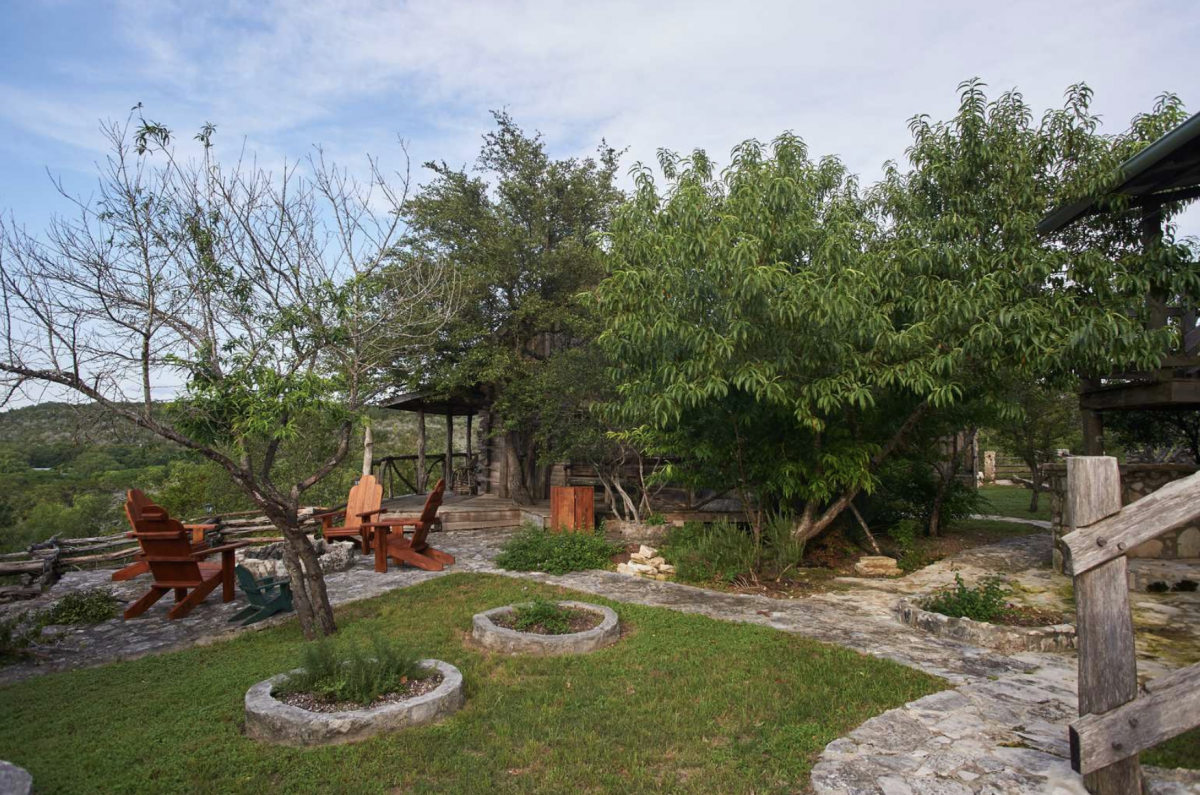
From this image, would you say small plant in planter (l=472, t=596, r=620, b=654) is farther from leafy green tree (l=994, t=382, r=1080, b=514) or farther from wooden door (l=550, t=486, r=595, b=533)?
leafy green tree (l=994, t=382, r=1080, b=514)

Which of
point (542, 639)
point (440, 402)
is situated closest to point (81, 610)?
point (542, 639)

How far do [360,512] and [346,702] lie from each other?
5814mm

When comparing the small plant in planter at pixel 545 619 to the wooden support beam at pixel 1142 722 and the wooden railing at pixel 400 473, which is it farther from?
the wooden railing at pixel 400 473

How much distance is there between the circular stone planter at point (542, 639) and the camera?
5043mm

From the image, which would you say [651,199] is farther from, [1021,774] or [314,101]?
[1021,774]

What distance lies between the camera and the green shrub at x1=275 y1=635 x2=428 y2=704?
12.6 ft

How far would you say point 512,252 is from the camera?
12.8 m

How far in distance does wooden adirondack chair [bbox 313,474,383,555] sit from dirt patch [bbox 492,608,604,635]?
389 centimetres

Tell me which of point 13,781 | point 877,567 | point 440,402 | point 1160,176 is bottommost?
point 877,567

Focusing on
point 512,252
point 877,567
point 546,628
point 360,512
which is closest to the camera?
point 546,628

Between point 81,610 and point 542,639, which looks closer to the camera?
point 542,639

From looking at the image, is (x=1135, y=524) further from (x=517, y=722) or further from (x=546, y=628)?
(x=546, y=628)

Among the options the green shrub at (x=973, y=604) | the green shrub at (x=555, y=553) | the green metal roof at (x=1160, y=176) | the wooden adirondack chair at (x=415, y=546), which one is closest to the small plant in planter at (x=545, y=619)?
the green shrub at (x=555, y=553)

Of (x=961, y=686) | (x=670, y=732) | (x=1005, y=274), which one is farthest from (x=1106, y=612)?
(x=1005, y=274)
